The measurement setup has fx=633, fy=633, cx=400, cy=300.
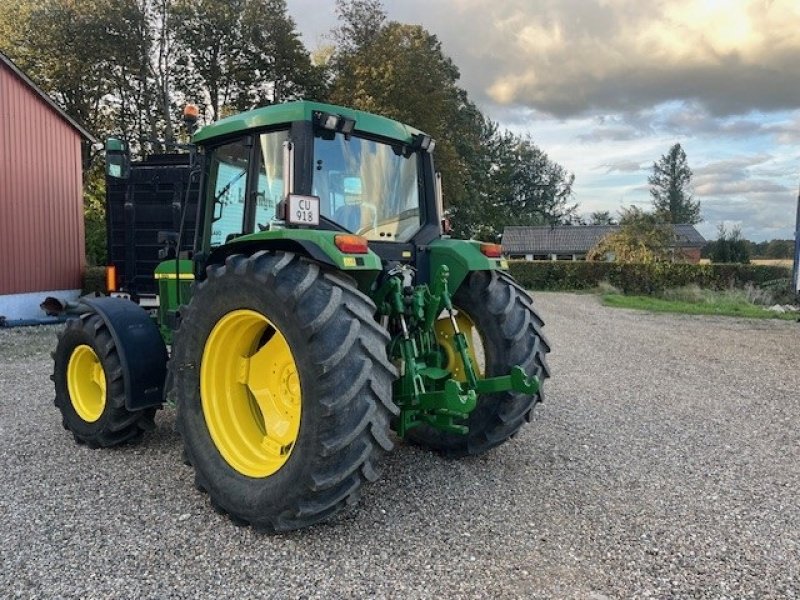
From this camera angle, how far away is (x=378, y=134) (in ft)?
12.7

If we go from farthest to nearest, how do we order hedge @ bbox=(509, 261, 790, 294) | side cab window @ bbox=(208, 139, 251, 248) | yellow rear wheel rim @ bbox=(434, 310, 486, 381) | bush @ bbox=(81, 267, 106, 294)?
1. hedge @ bbox=(509, 261, 790, 294)
2. bush @ bbox=(81, 267, 106, 294)
3. yellow rear wheel rim @ bbox=(434, 310, 486, 381)
4. side cab window @ bbox=(208, 139, 251, 248)

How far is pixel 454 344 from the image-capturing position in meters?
4.08

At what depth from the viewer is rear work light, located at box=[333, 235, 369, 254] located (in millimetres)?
3111

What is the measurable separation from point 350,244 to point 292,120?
90cm

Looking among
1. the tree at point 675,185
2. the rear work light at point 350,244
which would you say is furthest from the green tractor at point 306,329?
the tree at point 675,185

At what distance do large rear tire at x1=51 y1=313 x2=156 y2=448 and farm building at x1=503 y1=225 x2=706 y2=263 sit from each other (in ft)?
160

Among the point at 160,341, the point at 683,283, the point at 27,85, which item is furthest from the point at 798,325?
the point at 27,85

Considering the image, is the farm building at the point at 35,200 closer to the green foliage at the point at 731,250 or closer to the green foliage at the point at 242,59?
the green foliage at the point at 242,59

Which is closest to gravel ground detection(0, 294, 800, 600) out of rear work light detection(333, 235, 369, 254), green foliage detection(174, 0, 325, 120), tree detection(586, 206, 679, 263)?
rear work light detection(333, 235, 369, 254)

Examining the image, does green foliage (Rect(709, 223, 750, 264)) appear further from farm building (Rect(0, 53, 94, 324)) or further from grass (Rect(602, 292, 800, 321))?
farm building (Rect(0, 53, 94, 324))

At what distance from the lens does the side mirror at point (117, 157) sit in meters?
4.32

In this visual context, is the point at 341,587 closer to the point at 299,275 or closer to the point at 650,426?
the point at 299,275

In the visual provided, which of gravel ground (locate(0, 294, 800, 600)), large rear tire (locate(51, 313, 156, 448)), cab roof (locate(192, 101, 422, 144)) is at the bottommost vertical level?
gravel ground (locate(0, 294, 800, 600))

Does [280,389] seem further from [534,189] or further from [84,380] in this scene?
[534,189]
